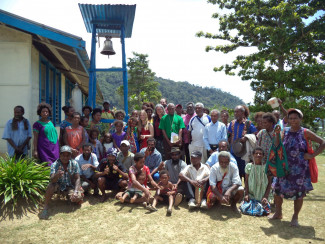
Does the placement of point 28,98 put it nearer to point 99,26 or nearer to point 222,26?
point 99,26

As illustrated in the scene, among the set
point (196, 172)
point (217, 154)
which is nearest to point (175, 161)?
point (196, 172)

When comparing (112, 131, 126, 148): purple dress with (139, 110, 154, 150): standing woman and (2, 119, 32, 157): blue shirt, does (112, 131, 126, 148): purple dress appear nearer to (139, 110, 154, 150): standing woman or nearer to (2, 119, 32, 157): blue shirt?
(139, 110, 154, 150): standing woman

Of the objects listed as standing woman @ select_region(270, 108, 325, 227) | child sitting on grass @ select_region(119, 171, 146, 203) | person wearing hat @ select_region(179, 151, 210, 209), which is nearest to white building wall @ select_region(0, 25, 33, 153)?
child sitting on grass @ select_region(119, 171, 146, 203)

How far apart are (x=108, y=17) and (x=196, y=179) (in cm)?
460

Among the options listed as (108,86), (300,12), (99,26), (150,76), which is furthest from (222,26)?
(108,86)

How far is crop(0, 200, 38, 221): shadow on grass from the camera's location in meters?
4.37

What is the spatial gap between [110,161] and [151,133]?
127 cm

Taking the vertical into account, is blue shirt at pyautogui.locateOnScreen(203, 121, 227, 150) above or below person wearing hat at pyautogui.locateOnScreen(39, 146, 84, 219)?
above

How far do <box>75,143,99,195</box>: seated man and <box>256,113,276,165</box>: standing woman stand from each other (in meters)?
3.14

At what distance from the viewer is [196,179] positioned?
16.8 feet

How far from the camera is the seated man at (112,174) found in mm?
5191

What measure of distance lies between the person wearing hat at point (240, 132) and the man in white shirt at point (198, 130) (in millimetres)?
610

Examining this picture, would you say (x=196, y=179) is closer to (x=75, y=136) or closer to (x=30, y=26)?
(x=75, y=136)

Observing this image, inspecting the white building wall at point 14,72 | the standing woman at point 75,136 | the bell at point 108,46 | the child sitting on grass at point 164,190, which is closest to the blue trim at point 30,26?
the white building wall at point 14,72
